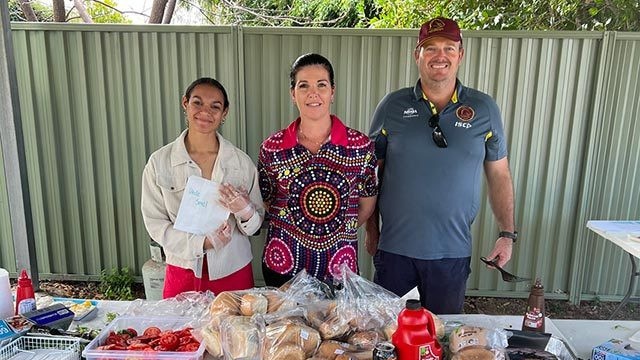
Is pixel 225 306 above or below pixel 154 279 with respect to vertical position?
above

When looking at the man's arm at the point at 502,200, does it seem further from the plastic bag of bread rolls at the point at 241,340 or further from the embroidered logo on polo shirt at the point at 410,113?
the plastic bag of bread rolls at the point at 241,340

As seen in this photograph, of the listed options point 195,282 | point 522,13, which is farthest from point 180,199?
point 522,13

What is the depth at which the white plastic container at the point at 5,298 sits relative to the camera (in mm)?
1735

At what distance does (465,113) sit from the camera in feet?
7.55

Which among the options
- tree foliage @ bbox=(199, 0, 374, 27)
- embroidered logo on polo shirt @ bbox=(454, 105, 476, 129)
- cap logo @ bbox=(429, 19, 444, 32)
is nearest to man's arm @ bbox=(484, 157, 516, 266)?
embroidered logo on polo shirt @ bbox=(454, 105, 476, 129)

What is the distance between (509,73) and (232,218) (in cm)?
298

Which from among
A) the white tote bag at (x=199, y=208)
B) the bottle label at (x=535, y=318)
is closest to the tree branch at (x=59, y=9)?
the white tote bag at (x=199, y=208)

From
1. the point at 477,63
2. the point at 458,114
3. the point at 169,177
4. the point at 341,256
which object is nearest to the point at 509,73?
the point at 477,63

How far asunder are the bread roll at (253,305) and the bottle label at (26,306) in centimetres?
87

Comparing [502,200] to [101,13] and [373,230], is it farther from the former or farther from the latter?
[101,13]

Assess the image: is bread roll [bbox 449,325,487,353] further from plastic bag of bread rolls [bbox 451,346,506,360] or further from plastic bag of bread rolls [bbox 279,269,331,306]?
plastic bag of bread rolls [bbox 279,269,331,306]

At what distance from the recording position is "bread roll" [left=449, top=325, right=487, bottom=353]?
1.47 meters

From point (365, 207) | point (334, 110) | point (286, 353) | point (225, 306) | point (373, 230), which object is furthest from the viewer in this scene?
point (334, 110)

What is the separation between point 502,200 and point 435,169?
0.51 meters
